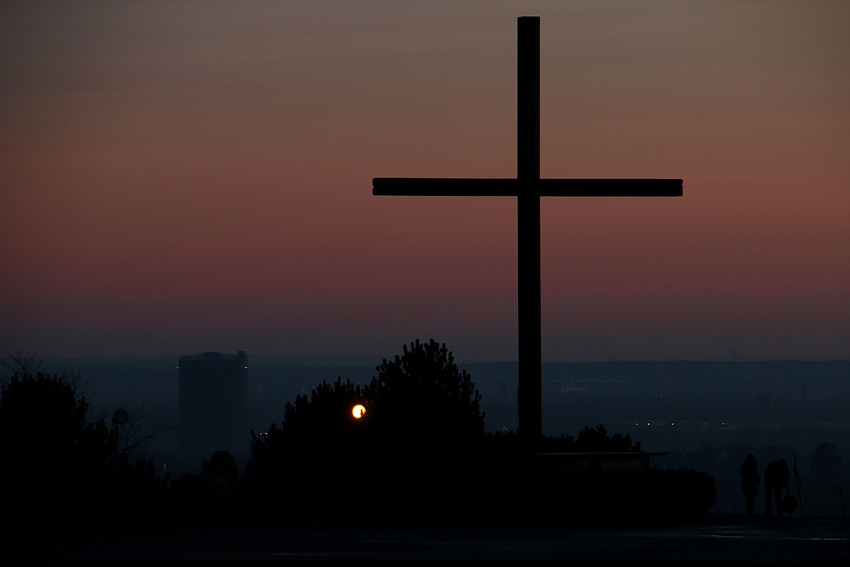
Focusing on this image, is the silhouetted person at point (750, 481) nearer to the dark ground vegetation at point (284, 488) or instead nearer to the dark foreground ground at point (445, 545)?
the dark ground vegetation at point (284, 488)

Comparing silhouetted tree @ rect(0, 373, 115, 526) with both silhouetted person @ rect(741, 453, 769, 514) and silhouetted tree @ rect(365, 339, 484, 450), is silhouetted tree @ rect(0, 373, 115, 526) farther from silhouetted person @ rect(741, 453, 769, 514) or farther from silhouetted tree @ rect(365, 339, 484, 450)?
silhouetted person @ rect(741, 453, 769, 514)

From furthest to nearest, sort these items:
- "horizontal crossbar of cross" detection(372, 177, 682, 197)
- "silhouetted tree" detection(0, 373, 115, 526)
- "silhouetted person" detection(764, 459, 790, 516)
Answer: "silhouetted person" detection(764, 459, 790, 516), "silhouetted tree" detection(0, 373, 115, 526), "horizontal crossbar of cross" detection(372, 177, 682, 197)

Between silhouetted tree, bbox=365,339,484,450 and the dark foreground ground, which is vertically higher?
silhouetted tree, bbox=365,339,484,450

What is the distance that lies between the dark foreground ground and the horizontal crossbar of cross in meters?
6.67

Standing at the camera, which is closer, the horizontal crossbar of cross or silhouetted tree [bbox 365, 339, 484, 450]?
the horizontal crossbar of cross

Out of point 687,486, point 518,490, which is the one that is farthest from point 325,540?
point 687,486

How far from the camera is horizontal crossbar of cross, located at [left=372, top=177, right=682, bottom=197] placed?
22969 mm

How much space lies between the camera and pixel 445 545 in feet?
61.8

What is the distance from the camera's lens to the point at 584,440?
32.9m

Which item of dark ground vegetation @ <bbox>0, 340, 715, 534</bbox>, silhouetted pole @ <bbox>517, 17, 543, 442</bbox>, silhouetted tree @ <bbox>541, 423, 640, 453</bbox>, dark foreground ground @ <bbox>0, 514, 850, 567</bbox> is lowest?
dark foreground ground @ <bbox>0, 514, 850, 567</bbox>

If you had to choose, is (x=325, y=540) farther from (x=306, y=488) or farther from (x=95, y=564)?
(x=306, y=488)

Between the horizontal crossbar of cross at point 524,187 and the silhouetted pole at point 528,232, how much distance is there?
0.21m

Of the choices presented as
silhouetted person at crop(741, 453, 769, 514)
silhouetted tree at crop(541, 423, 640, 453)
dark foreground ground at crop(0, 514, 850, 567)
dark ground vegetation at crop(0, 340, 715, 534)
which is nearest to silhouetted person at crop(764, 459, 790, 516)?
silhouetted person at crop(741, 453, 769, 514)

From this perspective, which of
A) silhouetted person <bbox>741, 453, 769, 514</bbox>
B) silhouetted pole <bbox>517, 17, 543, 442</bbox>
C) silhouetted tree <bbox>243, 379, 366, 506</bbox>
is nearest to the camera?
silhouetted pole <bbox>517, 17, 543, 442</bbox>
